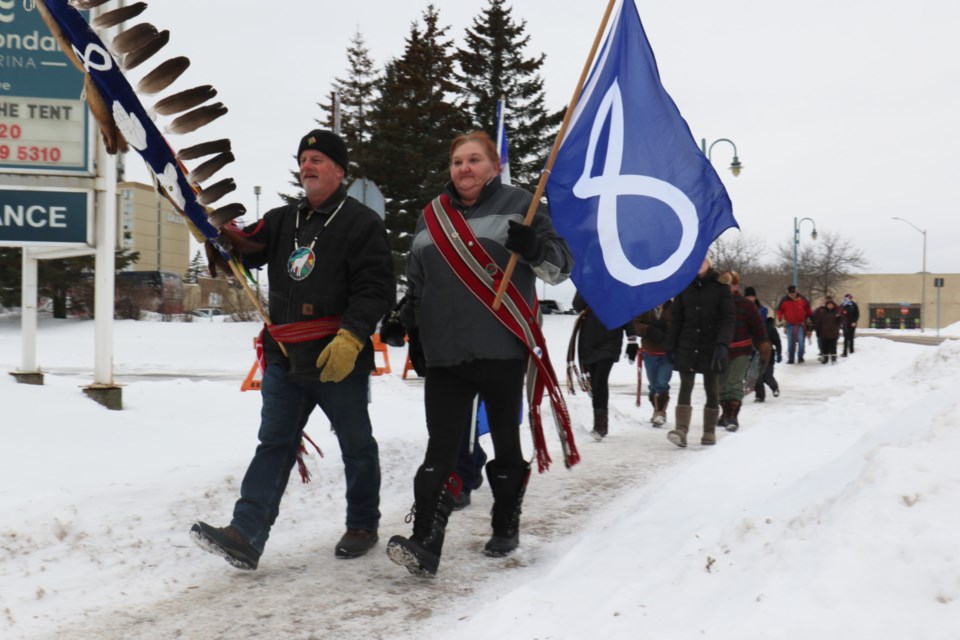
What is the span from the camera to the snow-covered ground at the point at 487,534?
2514 mm

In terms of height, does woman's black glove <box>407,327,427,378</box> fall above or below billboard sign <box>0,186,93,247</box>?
below

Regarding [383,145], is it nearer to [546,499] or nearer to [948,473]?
[546,499]

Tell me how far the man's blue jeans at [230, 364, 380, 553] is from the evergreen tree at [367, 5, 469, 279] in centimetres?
2526

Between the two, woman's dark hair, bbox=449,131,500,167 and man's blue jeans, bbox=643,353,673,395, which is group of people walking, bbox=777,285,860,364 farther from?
woman's dark hair, bbox=449,131,500,167

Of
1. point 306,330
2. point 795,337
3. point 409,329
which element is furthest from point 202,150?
point 795,337

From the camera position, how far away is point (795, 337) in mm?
22234

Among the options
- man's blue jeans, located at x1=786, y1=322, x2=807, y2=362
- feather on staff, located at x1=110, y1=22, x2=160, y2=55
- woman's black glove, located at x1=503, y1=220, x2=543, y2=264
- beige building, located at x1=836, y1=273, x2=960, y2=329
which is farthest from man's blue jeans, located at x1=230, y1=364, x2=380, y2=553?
beige building, located at x1=836, y1=273, x2=960, y2=329

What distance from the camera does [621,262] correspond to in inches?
167

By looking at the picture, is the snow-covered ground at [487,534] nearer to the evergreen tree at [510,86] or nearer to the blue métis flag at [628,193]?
the blue métis flag at [628,193]

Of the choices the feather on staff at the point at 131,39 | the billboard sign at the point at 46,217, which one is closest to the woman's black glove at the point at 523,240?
the feather on staff at the point at 131,39

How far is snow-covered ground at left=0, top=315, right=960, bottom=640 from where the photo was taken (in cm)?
251

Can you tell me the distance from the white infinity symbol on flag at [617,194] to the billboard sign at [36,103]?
14.2ft

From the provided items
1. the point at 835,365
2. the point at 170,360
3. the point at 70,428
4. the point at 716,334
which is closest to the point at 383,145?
the point at 170,360

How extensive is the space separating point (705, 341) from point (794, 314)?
14.2 meters
